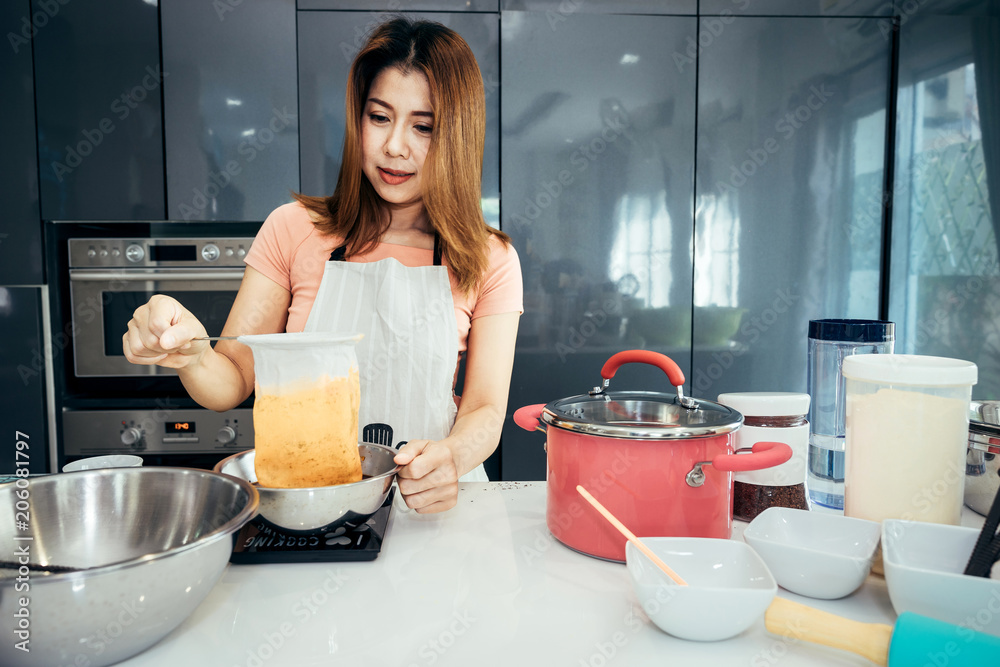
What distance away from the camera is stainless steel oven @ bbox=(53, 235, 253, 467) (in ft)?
6.50

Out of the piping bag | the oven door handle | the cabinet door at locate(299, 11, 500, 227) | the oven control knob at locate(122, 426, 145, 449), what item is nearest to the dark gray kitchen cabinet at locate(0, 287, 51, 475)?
the oven door handle

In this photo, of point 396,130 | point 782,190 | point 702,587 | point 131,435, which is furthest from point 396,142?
point 782,190

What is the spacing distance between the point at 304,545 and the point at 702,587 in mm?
473

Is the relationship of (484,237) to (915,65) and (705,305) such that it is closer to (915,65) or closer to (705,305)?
(705,305)

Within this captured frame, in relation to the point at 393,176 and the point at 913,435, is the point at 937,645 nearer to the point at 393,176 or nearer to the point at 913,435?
the point at 913,435

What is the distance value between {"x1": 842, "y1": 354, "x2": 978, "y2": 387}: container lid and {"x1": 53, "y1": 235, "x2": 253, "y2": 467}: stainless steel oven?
1799 millimetres

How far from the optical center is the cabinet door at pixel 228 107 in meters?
1.99

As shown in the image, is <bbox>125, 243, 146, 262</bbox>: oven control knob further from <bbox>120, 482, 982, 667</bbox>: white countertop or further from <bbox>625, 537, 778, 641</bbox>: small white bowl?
<bbox>625, 537, 778, 641</bbox>: small white bowl

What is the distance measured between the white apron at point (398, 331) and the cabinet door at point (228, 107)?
0.89 meters

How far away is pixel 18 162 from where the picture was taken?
198 cm

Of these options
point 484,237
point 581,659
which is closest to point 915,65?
point 484,237

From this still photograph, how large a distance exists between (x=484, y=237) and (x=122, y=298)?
1389 millimetres

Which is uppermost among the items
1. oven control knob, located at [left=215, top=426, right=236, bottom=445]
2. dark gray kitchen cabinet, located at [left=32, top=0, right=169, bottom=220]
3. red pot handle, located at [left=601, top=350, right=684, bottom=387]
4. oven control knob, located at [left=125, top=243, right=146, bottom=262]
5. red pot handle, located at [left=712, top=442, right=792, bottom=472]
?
dark gray kitchen cabinet, located at [left=32, top=0, right=169, bottom=220]

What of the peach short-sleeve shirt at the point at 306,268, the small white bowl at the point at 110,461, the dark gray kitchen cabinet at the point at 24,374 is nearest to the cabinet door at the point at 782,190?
the peach short-sleeve shirt at the point at 306,268
